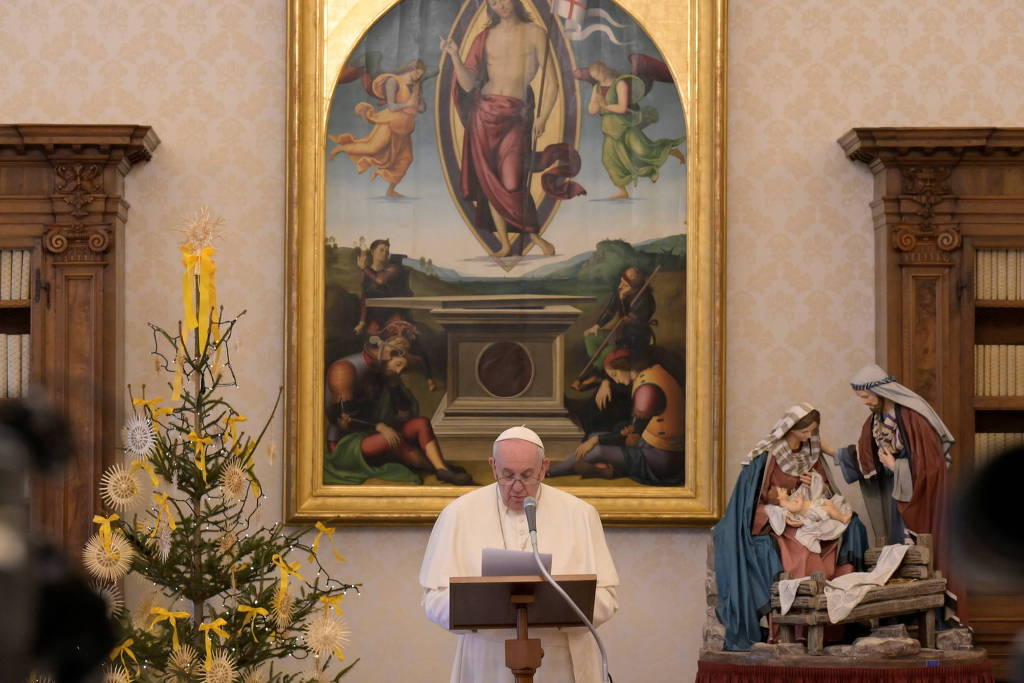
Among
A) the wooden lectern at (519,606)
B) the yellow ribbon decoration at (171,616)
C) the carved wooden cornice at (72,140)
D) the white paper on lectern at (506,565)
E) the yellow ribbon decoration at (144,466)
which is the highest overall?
the carved wooden cornice at (72,140)

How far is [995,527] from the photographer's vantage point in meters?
0.86

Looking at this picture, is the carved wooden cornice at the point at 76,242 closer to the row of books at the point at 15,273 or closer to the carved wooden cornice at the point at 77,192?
the carved wooden cornice at the point at 77,192

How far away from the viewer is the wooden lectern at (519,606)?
483 cm

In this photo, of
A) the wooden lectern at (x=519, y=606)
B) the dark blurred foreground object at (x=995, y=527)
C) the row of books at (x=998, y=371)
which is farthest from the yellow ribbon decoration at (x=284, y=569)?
the dark blurred foreground object at (x=995, y=527)

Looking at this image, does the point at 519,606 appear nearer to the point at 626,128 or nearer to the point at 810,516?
the point at 810,516

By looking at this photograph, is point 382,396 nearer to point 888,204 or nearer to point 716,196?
point 716,196

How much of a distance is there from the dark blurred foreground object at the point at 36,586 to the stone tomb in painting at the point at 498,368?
6.86 meters

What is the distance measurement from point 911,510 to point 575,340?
7.23 ft

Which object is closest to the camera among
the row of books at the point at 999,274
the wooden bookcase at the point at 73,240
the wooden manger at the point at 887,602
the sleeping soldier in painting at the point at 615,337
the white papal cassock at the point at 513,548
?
the white papal cassock at the point at 513,548

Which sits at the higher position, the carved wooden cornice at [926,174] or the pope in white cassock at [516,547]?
the carved wooden cornice at [926,174]

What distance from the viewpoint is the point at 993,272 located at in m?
7.61

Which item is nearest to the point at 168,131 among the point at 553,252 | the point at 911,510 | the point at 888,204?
the point at 553,252

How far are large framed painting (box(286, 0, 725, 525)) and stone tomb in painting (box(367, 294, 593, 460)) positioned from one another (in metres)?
0.01

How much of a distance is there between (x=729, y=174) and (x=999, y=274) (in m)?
1.74
